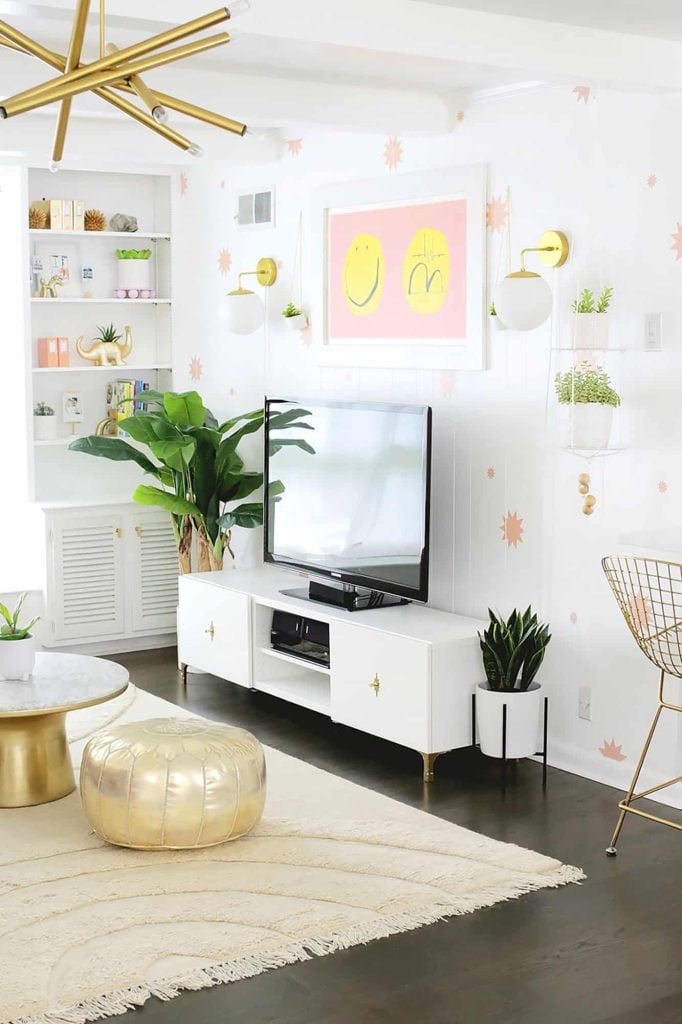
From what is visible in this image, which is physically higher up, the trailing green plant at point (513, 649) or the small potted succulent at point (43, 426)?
the small potted succulent at point (43, 426)

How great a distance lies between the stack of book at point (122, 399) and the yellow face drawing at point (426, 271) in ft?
6.64

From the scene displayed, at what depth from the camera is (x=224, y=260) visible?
6371 mm

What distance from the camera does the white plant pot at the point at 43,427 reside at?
6.52 m

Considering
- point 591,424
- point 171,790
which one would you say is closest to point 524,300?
point 591,424

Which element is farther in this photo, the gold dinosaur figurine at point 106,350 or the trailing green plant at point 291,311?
→ the gold dinosaur figurine at point 106,350

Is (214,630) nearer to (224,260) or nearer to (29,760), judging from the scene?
(29,760)

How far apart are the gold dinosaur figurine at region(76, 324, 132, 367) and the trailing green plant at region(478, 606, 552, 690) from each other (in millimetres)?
2870

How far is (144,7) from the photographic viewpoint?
3125 millimetres

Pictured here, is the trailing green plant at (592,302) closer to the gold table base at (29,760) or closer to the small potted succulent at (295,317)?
the small potted succulent at (295,317)

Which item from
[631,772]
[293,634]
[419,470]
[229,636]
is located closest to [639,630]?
[631,772]

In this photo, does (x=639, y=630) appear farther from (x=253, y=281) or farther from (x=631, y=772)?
(x=253, y=281)

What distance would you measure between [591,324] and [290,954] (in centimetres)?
222

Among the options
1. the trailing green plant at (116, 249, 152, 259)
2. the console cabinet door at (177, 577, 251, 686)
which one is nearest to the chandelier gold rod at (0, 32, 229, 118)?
the console cabinet door at (177, 577, 251, 686)

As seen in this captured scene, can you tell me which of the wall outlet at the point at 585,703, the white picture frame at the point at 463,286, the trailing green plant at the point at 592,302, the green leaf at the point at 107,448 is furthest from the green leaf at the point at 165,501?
the trailing green plant at the point at 592,302
